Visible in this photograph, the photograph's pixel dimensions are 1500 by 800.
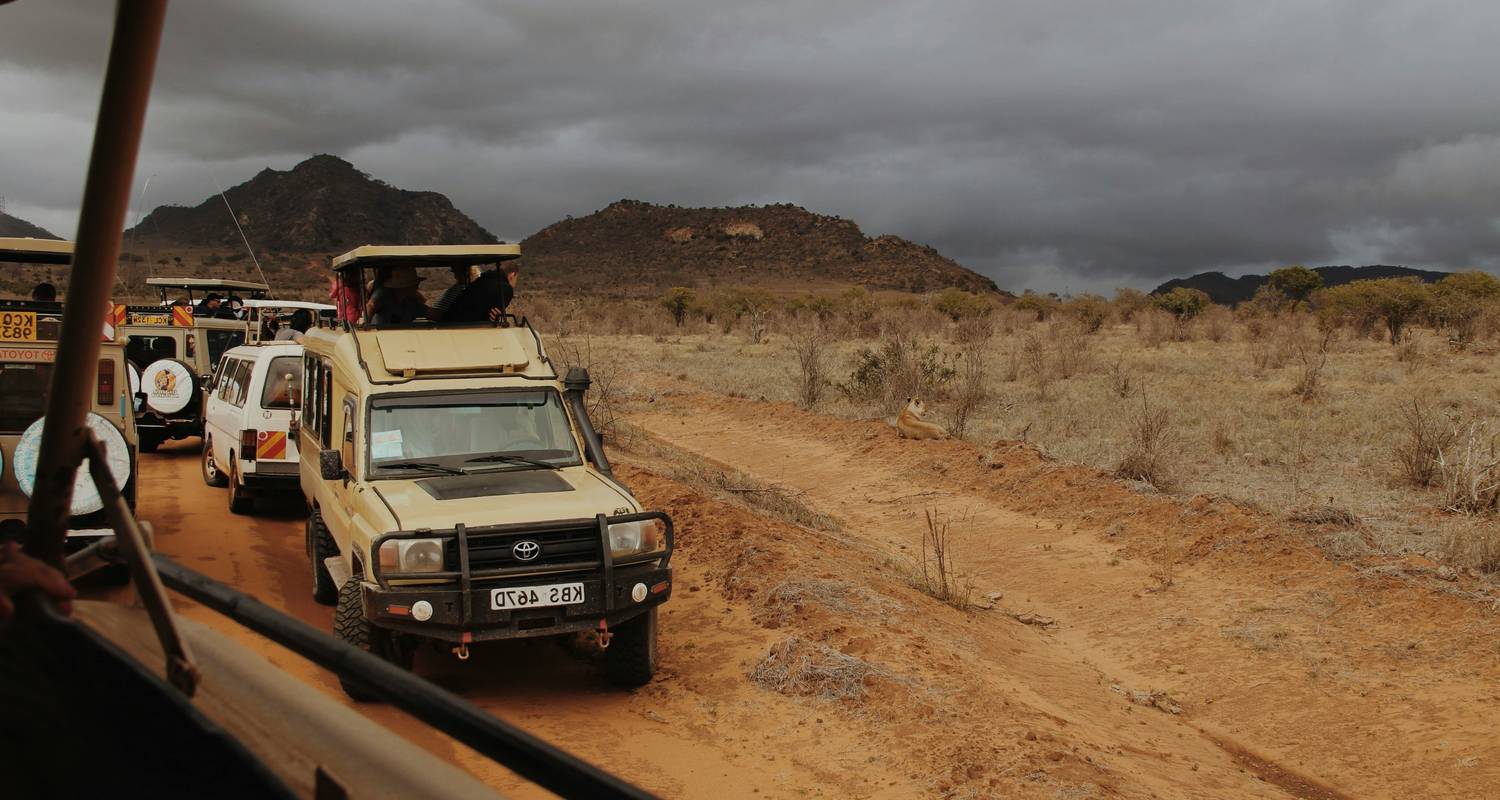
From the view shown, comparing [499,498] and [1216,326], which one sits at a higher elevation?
[1216,326]

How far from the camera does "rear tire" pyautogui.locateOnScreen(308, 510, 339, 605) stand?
8555 millimetres

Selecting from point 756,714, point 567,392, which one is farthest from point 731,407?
point 756,714

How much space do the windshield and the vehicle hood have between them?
0.22 meters

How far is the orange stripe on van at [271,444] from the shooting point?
11.7 m

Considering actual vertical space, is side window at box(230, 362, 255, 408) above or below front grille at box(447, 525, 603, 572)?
above

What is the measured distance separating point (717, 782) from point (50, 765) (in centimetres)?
468

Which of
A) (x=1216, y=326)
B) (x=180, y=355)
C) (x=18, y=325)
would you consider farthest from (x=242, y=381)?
(x=1216, y=326)

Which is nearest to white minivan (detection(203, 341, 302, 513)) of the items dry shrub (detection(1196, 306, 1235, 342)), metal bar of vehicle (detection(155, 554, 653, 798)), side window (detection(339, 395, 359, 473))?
side window (detection(339, 395, 359, 473))

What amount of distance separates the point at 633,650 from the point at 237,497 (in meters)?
6.77

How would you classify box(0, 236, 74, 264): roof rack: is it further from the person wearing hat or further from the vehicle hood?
the vehicle hood

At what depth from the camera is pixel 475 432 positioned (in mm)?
7895

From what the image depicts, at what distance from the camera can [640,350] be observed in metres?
38.6

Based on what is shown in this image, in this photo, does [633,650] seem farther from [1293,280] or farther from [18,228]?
[1293,280]

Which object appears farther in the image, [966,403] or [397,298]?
[966,403]
